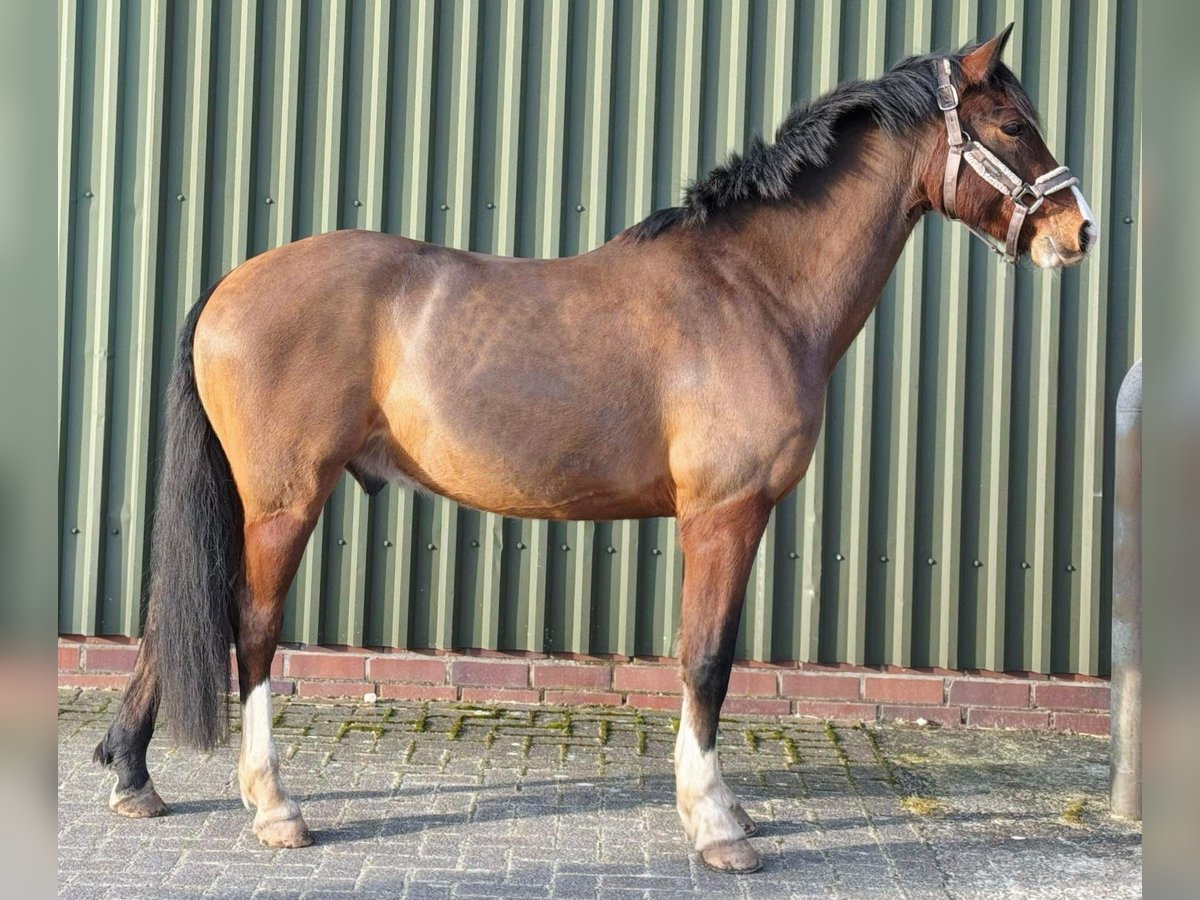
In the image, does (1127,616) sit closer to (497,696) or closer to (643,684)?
(643,684)

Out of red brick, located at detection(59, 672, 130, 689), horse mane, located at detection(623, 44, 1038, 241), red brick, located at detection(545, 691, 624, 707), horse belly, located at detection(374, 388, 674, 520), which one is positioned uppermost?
horse mane, located at detection(623, 44, 1038, 241)

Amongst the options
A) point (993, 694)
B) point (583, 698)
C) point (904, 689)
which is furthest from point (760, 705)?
point (993, 694)

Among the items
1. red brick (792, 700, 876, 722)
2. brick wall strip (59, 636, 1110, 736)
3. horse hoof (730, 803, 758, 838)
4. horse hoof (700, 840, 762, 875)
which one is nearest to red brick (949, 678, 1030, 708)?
brick wall strip (59, 636, 1110, 736)

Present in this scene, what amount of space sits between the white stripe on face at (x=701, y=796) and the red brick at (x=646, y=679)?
1.65m

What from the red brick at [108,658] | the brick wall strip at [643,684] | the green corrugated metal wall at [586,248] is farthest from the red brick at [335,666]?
the red brick at [108,658]

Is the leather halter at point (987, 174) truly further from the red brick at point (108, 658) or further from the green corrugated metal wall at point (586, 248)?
the red brick at point (108, 658)

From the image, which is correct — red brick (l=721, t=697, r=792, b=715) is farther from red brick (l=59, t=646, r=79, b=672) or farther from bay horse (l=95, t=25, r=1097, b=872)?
red brick (l=59, t=646, r=79, b=672)

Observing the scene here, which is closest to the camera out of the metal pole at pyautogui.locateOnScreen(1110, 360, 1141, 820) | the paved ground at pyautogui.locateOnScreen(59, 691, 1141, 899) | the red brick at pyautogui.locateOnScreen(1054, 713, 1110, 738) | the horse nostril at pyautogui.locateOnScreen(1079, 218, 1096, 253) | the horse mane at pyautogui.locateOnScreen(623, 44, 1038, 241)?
the paved ground at pyautogui.locateOnScreen(59, 691, 1141, 899)

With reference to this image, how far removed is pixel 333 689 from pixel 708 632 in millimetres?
2415

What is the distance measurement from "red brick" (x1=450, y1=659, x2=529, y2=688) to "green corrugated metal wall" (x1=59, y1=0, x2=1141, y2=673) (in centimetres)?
11

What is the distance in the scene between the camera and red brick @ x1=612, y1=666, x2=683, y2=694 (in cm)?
534

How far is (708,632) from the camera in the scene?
11.8 ft
